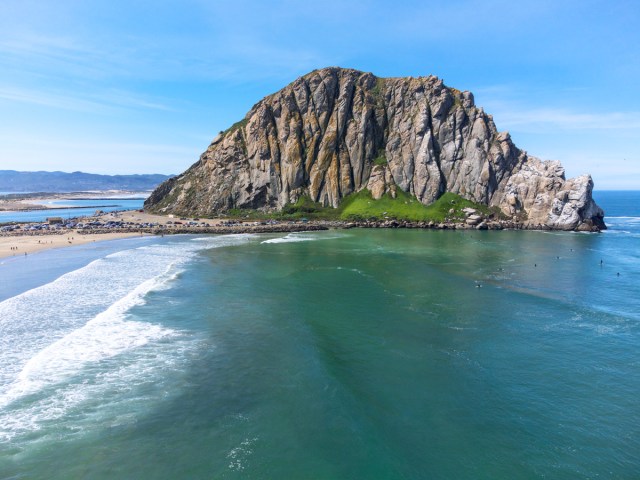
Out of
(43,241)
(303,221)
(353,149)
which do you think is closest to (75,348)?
(43,241)

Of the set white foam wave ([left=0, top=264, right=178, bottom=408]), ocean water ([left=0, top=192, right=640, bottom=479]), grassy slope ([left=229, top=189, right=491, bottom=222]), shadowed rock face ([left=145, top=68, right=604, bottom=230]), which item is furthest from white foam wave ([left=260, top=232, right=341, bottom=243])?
white foam wave ([left=0, top=264, right=178, bottom=408])

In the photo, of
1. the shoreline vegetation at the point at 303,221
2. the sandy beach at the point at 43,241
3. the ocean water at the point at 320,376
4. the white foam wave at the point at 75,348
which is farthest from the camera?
the shoreline vegetation at the point at 303,221

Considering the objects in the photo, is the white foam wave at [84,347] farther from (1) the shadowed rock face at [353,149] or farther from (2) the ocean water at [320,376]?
(1) the shadowed rock face at [353,149]

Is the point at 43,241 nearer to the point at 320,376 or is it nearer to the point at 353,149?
the point at 320,376

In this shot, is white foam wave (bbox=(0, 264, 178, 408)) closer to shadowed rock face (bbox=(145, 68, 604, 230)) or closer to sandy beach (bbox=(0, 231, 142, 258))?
sandy beach (bbox=(0, 231, 142, 258))

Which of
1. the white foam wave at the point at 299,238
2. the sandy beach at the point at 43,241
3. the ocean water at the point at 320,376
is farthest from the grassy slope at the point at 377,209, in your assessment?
the ocean water at the point at 320,376
